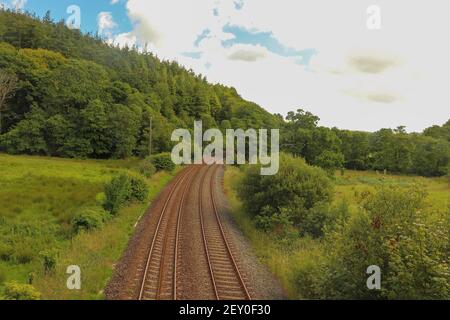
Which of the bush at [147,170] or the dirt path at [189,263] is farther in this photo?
the bush at [147,170]

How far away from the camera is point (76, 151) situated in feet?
222

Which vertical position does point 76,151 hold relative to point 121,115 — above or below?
below

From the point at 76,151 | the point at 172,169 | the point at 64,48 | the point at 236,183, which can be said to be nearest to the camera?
the point at 236,183

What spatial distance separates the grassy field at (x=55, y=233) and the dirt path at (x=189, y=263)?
34.9 inches

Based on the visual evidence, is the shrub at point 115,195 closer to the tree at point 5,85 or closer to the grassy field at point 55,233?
the grassy field at point 55,233

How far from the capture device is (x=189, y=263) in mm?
17656

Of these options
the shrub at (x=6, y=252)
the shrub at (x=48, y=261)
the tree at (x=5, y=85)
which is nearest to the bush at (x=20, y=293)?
the shrub at (x=48, y=261)

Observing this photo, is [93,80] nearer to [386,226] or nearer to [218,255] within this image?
[218,255]

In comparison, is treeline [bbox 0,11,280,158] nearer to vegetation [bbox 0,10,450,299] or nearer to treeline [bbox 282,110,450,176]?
vegetation [bbox 0,10,450,299]

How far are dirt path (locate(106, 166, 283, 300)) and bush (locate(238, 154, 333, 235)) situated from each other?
228cm

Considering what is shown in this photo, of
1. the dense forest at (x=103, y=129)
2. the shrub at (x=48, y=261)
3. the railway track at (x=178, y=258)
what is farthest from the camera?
the dense forest at (x=103, y=129)

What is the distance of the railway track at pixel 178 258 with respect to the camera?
14453 mm

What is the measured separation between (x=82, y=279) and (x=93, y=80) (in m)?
71.2
